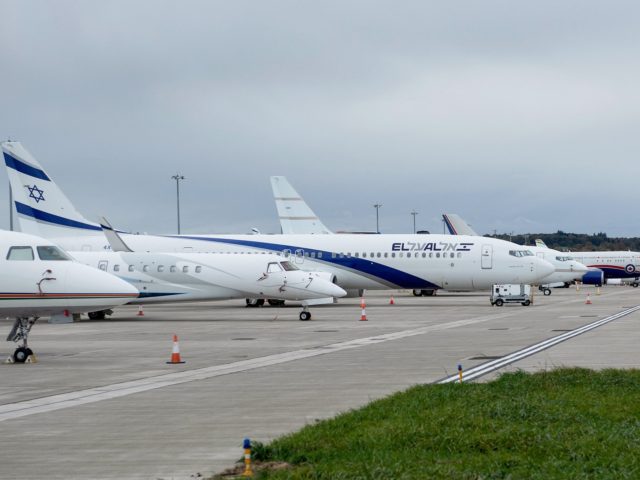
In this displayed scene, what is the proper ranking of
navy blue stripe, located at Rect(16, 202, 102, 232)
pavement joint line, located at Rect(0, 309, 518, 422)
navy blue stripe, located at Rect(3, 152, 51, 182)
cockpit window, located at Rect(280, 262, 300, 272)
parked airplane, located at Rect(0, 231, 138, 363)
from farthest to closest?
navy blue stripe, located at Rect(16, 202, 102, 232) < navy blue stripe, located at Rect(3, 152, 51, 182) < cockpit window, located at Rect(280, 262, 300, 272) < parked airplane, located at Rect(0, 231, 138, 363) < pavement joint line, located at Rect(0, 309, 518, 422)

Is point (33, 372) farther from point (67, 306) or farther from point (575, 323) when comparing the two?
point (575, 323)

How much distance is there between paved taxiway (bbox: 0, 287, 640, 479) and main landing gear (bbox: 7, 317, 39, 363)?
71 centimetres

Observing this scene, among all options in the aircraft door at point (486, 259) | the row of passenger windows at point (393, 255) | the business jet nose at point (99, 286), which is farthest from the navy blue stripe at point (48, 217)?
the business jet nose at point (99, 286)

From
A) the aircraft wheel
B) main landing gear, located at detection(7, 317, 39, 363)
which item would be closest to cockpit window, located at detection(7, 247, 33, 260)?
main landing gear, located at detection(7, 317, 39, 363)

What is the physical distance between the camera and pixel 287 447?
10.9 metres

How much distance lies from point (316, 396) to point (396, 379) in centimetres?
265

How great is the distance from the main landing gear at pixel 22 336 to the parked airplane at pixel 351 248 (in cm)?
3362

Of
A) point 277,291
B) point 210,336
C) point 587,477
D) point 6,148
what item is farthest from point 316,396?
point 6,148

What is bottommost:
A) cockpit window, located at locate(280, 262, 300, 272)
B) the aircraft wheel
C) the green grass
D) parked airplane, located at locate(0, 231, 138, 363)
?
the green grass

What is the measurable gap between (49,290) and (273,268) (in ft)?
73.7

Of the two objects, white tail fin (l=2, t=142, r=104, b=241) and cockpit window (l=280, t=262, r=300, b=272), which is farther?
white tail fin (l=2, t=142, r=104, b=241)

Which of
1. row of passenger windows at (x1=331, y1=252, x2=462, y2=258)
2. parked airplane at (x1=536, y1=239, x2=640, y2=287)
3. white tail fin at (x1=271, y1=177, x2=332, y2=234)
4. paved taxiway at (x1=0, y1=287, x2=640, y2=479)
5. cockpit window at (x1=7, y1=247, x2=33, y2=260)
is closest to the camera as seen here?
paved taxiway at (x1=0, y1=287, x2=640, y2=479)

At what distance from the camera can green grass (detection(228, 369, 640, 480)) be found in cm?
963

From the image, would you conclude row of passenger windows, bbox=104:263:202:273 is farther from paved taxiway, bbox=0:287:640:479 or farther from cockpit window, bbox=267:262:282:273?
paved taxiway, bbox=0:287:640:479
